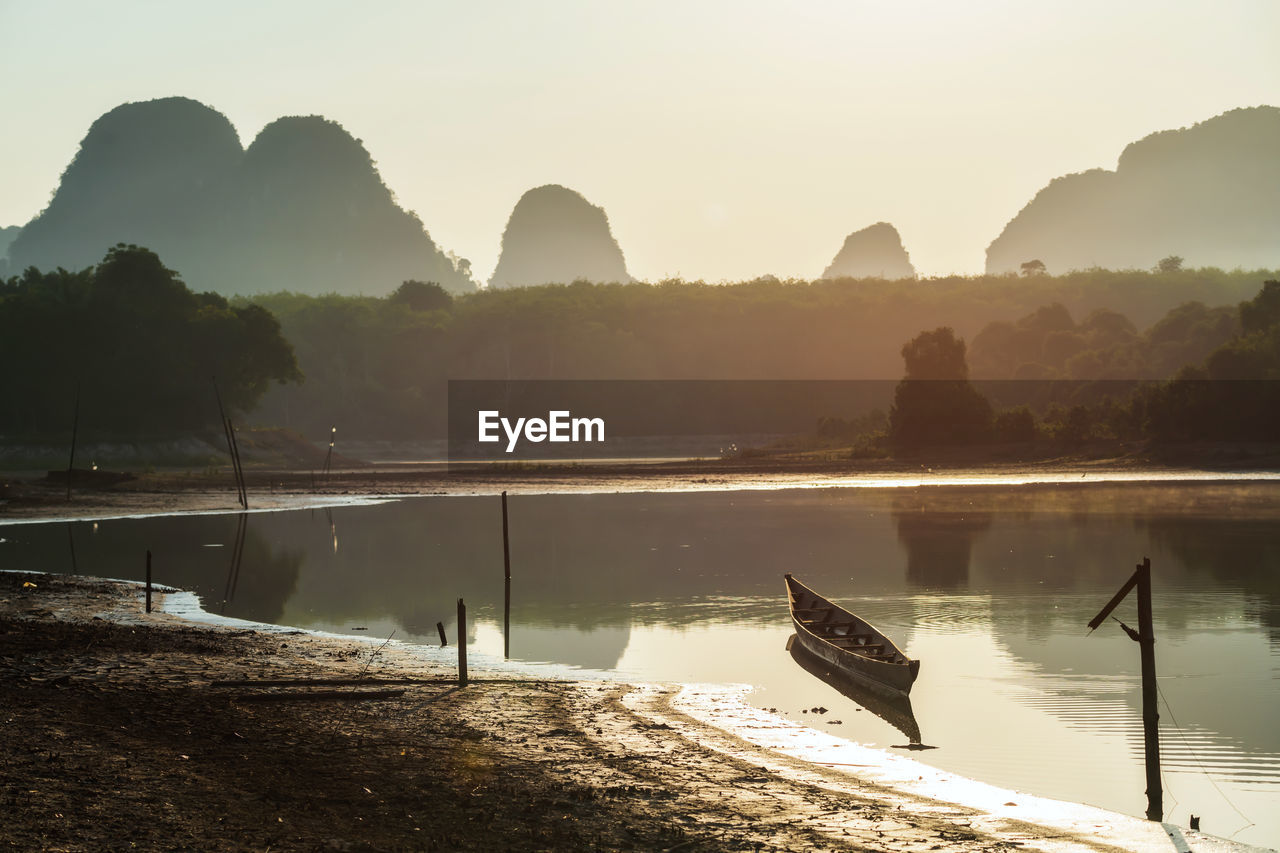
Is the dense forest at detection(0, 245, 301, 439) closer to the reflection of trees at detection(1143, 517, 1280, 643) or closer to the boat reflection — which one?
the reflection of trees at detection(1143, 517, 1280, 643)

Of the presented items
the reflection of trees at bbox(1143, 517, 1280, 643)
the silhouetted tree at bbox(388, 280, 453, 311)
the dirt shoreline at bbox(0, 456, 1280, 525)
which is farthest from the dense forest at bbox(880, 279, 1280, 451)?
the silhouetted tree at bbox(388, 280, 453, 311)

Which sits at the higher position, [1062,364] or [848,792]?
[1062,364]

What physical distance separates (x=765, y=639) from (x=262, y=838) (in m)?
16.8

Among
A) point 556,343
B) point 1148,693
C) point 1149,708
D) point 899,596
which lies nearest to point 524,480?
point 899,596

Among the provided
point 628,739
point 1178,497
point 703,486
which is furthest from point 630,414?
point 628,739

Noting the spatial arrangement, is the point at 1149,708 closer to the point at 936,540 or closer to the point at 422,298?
the point at 936,540

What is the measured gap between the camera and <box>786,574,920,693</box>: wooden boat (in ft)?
63.2

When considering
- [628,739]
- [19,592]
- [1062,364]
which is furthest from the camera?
[1062,364]

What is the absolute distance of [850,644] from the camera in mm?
21828

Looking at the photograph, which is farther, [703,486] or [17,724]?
[703,486]

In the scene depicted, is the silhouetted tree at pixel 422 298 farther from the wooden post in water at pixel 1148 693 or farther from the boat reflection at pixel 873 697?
the wooden post in water at pixel 1148 693

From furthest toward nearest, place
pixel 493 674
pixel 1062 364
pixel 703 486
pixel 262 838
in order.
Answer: pixel 1062 364 → pixel 703 486 → pixel 493 674 → pixel 262 838

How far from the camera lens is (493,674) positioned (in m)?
20.7

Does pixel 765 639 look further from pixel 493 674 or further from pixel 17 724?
pixel 17 724
